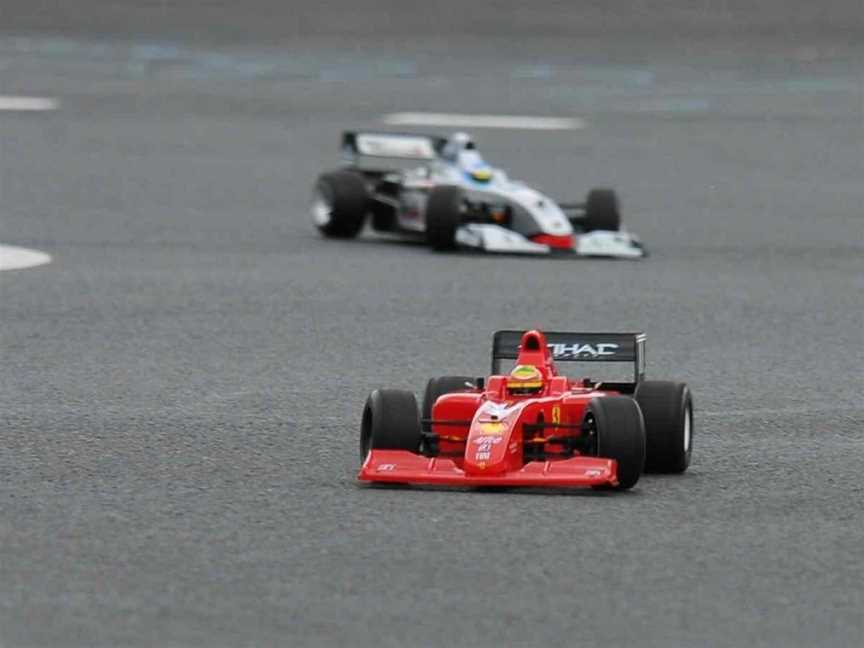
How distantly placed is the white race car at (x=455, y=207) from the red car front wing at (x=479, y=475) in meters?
7.55

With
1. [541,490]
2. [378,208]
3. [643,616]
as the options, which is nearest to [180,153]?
[378,208]

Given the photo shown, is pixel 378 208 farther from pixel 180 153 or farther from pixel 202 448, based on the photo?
pixel 202 448

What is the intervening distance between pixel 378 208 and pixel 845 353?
19.2 feet

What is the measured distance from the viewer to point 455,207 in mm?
14281

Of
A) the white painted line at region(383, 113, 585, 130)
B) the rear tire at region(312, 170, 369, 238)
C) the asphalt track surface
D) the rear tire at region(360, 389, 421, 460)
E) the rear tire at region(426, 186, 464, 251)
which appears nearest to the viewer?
the asphalt track surface

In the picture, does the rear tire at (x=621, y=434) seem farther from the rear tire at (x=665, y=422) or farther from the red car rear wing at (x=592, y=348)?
the red car rear wing at (x=592, y=348)

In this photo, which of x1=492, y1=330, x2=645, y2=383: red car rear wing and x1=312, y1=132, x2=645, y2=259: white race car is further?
x1=312, y1=132, x2=645, y2=259: white race car

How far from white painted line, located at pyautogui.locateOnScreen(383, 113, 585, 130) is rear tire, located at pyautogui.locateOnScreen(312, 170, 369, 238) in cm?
541

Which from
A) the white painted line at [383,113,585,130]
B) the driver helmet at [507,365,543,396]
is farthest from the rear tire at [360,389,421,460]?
the white painted line at [383,113,585,130]

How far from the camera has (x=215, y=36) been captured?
24.9m

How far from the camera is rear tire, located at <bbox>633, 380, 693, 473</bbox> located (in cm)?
696

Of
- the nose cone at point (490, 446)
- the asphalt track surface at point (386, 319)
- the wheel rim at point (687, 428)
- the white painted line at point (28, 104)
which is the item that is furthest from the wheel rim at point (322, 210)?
the nose cone at point (490, 446)

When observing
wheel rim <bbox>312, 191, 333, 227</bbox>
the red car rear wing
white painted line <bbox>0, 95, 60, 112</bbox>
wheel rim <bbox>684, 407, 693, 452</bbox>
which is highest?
white painted line <bbox>0, 95, 60, 112</bbox>

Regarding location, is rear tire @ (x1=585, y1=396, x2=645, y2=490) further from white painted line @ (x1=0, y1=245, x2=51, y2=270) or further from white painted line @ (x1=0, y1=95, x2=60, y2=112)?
white painted line @ (x1=0, y1=95, x2=60, y2=112)
